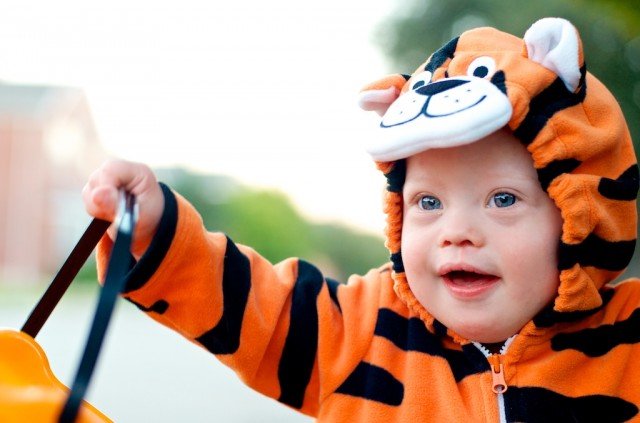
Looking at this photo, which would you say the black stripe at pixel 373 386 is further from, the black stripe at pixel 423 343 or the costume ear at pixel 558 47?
the costume ear at pixel 558 47

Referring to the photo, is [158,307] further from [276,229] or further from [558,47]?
[276,229]

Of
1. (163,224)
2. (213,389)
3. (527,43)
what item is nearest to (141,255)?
(163,224)

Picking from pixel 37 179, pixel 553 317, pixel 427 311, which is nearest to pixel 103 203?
pixel 427 311

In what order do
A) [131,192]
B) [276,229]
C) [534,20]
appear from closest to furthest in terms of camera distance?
1. [131,192]
2. [534,20]
3. [276,229]

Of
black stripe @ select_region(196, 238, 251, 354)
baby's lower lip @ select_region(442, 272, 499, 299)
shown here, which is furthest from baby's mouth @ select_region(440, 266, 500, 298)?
black stripe @ select_region(196, 238, 251, 354)

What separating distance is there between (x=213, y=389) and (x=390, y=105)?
3.88 m

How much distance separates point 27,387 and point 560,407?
767 millimetres

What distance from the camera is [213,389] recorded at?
194 inches

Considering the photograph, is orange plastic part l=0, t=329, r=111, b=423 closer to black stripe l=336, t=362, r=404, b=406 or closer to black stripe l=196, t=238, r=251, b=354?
black stripe l=196, t=238, r=251, b=354

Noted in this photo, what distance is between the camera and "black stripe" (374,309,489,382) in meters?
1.26

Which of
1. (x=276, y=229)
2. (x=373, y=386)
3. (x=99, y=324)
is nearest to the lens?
(x=99, y=324)

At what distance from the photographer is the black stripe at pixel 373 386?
1.26 m

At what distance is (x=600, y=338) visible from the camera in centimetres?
128

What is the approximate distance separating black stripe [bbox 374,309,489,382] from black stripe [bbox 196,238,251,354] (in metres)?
0.25
